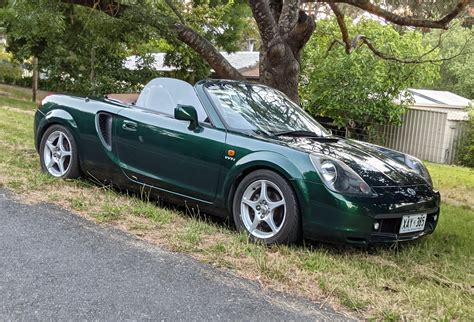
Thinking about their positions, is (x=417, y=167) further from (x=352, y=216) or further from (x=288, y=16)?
(x=288, y=16)

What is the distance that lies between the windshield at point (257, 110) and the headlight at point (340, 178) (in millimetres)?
808

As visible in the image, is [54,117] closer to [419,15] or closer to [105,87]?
[419,15]

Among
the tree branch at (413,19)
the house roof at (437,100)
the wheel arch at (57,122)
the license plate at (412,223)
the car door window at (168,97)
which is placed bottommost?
the license plate at (412,223)

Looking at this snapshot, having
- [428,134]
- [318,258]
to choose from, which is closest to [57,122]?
[318,258]

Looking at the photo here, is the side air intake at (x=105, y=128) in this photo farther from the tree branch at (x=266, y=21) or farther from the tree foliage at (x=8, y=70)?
the tree foliage at (x=8, y=70)

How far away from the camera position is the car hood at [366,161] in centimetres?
448

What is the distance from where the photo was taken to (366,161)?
4.71 m

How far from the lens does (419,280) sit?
3.97 meters

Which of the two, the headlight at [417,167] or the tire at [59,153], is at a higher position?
the headlight at [417,167]

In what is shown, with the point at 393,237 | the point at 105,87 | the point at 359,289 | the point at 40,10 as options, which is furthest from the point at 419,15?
the point at 105,87

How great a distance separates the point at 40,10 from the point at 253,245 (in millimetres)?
6957

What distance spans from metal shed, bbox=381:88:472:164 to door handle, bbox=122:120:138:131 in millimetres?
16697

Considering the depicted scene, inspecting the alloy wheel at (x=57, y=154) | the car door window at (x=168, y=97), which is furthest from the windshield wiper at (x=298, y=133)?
the alloy wheel at (x=57, y=154)

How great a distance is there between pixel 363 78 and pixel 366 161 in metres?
15.1
